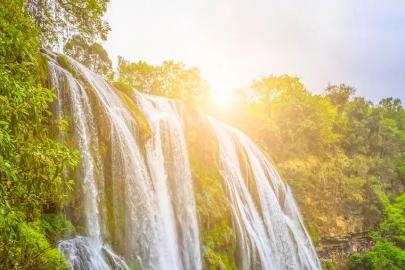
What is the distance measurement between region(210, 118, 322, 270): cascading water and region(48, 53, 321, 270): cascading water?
0.07 metres

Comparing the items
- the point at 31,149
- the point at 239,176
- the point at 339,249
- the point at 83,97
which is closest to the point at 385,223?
the point at 339,249

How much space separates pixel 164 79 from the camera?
30.2 metres

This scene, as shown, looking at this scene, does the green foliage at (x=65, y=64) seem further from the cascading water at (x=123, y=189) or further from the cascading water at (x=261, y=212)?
the cascading water at (x=261, y=212)

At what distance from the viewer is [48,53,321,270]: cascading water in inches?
327

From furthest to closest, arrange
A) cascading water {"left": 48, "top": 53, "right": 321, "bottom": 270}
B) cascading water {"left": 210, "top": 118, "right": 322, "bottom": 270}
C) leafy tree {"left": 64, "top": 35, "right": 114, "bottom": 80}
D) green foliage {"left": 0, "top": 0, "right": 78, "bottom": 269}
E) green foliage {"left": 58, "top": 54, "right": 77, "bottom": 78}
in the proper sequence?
1. leafy tree {"left": 64, "top": 35, "right": 114, "bottom": 80}
2. cascading water {"left": 210, "top": 118, "right": 322, "bottom": 270}
3. green foliage {"left": 58, "top": 54, "right": 77, "bottom": 78}
4. cascading water {"left": 48, "top": 53, "right": 321, "bottom": 270}
5. green foliage {"left": 0, "top": 0, "right": 78, "bottom": 269}

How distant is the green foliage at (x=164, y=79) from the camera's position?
2839 cm

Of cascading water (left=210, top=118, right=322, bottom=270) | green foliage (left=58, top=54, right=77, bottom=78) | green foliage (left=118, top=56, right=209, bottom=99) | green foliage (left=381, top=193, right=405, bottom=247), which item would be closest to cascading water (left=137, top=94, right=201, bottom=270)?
cascading water (left=210, top=118, right=322, bottom=270)

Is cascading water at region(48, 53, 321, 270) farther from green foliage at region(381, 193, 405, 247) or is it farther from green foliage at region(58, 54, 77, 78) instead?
green foliage at region(381, 193, 405, 247)

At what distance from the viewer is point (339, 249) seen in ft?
79.8

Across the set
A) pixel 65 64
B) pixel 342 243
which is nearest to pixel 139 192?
pixel 65 64

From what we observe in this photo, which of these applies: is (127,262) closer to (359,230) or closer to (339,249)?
Answer: (339,249)

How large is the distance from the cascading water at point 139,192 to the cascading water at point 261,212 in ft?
0.22

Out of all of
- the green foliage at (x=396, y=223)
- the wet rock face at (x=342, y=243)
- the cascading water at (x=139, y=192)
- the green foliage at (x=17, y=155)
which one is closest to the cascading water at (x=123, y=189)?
the cascading water at (x=139, y=192)

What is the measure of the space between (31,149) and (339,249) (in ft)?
87.3
